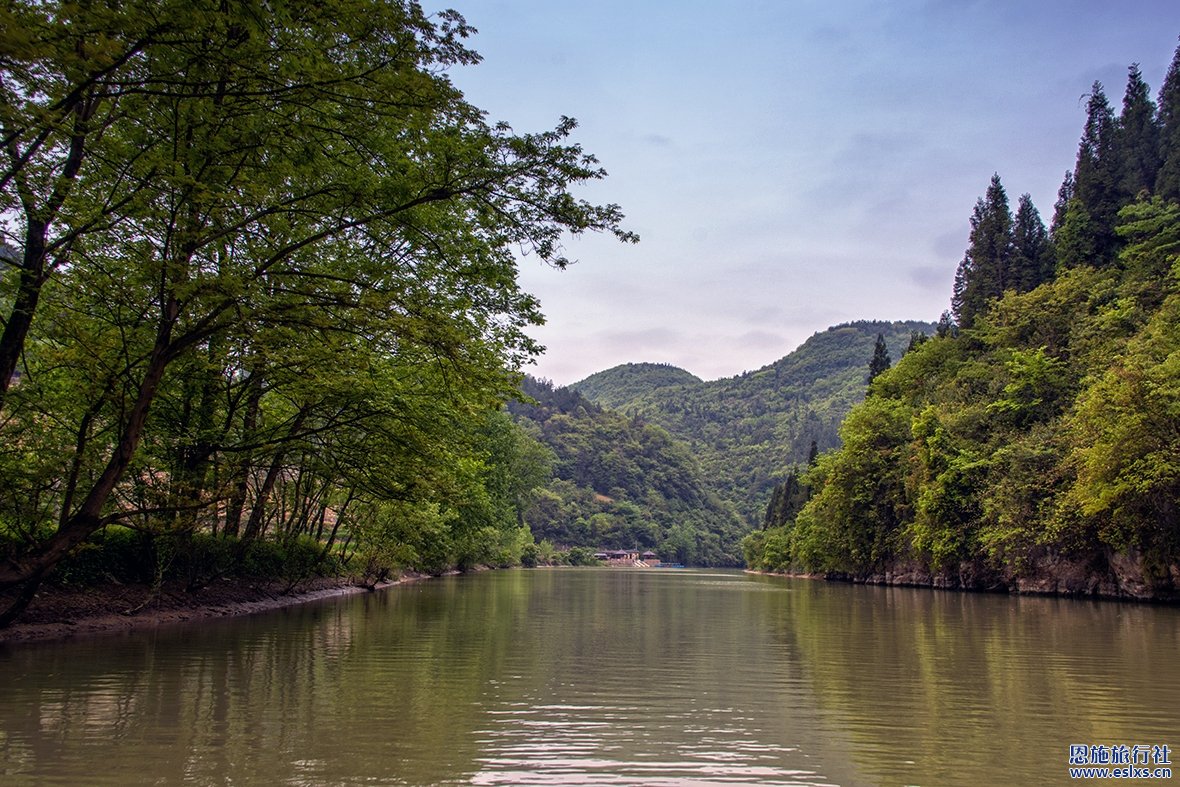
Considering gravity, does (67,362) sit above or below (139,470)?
above

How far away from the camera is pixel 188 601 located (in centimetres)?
2089

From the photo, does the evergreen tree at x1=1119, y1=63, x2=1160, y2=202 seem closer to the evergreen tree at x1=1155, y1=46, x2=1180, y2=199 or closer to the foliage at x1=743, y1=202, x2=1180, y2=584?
the evergreen tree at x1=1155, y1=46, x2=1180, y2=199

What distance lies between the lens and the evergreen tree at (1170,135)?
2308 inches

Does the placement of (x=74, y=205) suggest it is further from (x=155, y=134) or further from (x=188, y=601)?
(x=188, y=601)

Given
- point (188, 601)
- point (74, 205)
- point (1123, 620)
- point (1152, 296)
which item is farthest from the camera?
point (1152, 296)

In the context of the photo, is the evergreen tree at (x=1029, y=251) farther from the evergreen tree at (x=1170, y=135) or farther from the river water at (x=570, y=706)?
the river water at (x=570, y=706)

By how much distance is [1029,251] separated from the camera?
3027 inches

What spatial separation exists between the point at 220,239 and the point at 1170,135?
257 ft

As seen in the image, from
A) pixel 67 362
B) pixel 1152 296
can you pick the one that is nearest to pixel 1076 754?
pixel 67 362

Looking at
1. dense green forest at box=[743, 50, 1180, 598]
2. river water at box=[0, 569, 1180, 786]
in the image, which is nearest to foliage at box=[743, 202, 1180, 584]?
dense green forest at box=[743, 50, 1180, 598]

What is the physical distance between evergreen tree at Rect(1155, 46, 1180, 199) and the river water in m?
54.1

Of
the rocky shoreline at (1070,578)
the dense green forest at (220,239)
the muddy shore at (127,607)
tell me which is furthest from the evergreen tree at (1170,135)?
the muddy shore at (127,607)

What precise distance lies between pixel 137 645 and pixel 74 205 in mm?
8238

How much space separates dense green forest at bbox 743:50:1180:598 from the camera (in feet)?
109
